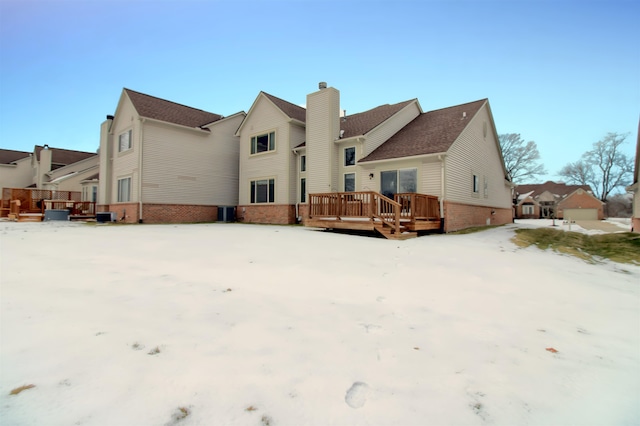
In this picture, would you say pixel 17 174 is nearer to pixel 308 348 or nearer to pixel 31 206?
pixel 31 206

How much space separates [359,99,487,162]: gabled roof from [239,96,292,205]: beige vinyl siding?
5.09m

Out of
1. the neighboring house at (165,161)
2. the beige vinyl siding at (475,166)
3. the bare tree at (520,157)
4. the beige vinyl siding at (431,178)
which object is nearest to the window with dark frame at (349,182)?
the beige vinyl siding at (431,178)

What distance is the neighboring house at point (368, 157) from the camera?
1370 centimetres

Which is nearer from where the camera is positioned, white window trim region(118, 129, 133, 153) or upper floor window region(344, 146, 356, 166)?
upper floor window region(344, 146, 356, 166)

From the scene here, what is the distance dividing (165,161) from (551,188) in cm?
6040

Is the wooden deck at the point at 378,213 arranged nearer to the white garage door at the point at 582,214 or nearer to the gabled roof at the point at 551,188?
the white garage door at the point at 582,214

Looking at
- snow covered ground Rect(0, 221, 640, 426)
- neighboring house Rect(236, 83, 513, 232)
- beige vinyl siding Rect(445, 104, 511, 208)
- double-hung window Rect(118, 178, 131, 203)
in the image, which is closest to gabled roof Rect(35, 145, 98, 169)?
double-hung window Rect(118, 178, 131, 203)

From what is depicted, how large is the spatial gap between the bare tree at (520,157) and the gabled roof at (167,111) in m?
32.5

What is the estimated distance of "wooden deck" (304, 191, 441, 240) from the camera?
10840 mm

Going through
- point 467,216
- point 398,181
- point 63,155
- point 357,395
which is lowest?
point 357,395

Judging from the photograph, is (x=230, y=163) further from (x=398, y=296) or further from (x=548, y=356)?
(x=548, y=356)

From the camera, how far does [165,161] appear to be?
1792 cm

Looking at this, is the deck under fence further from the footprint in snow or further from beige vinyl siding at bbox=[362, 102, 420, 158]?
the footprint in snow

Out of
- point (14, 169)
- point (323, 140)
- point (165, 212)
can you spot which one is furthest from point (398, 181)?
point (14, 169)
